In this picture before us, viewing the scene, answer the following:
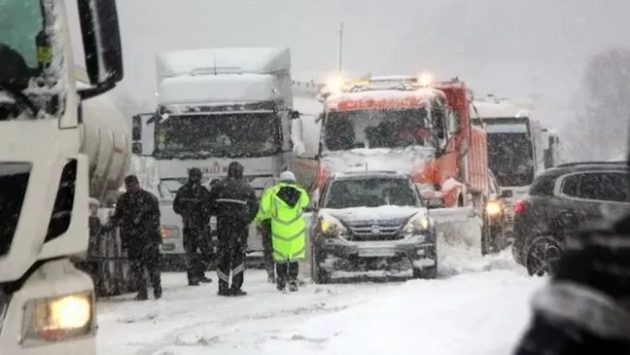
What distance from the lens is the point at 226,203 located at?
15.2 metres

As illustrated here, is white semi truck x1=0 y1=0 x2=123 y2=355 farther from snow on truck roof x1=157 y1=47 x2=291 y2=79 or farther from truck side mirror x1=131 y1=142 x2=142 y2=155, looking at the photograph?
snow on truck roof x1=157 y1=47 x2=291 y2=79

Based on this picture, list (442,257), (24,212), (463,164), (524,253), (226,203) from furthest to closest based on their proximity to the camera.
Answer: (463,164) → (442,257) → (524,253) → (226,203) → (24,212)

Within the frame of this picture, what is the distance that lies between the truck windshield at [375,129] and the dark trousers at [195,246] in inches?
146

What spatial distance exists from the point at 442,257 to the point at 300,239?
14.6 feet

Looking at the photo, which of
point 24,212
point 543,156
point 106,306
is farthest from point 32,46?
point 543,156

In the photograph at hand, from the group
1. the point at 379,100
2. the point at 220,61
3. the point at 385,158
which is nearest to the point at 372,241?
the point at 385,158

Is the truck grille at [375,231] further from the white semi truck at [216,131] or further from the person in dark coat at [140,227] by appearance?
the white semi truck at [216,131]

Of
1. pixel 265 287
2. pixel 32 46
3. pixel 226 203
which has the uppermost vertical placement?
pixel 32 46

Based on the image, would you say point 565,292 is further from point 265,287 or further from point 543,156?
point 543,156

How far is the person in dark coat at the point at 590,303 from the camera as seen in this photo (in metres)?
1.67

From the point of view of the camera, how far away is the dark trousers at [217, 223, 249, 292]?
48.9ft

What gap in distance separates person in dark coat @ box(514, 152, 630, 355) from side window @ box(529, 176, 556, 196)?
15004 millimetres

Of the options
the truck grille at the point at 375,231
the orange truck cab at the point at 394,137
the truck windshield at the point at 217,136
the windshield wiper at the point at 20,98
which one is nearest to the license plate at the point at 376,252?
the truck grille at the point at 375,231

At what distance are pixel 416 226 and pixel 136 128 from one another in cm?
533
